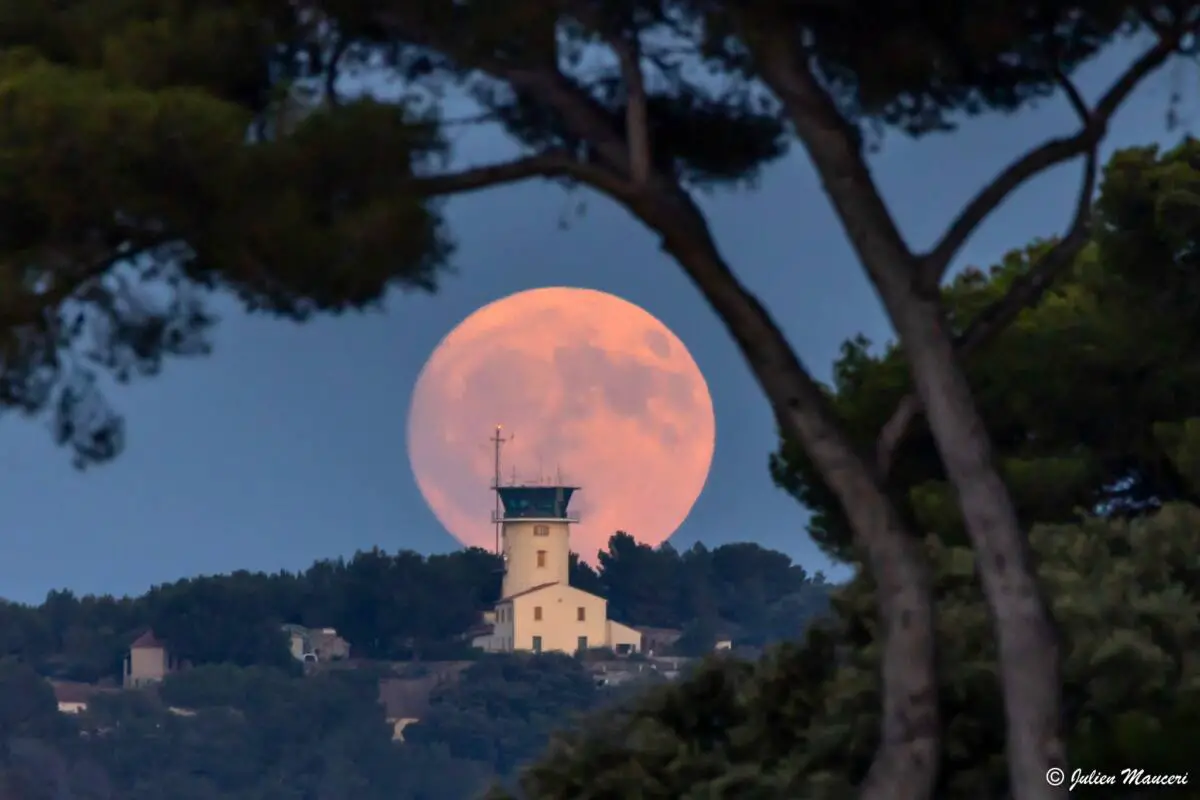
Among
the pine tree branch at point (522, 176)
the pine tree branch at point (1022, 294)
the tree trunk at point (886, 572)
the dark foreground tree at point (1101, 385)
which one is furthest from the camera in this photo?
the dark foreground tree at point (1101, 385)

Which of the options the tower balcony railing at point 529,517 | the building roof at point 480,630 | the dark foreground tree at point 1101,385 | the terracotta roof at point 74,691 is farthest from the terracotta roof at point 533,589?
the dark foreground tree at point 1101,385

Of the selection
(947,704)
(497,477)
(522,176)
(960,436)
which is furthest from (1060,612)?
(497,477)

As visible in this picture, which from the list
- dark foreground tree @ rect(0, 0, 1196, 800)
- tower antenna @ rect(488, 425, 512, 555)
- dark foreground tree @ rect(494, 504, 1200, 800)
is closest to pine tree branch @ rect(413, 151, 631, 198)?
dark foreground tree @ rect(0, 0, 1196, 800)

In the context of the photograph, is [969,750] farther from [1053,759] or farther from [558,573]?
[558,573]

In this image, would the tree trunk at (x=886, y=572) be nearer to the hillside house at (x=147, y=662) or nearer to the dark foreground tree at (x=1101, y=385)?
the dark foreground tree at (x=1101, y=385)

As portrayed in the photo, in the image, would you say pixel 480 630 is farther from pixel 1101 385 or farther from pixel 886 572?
pixel 886 572

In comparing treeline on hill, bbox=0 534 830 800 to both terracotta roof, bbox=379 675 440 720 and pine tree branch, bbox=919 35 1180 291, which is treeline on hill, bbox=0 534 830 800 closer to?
terracotta roof, bbox=379 675 440 720

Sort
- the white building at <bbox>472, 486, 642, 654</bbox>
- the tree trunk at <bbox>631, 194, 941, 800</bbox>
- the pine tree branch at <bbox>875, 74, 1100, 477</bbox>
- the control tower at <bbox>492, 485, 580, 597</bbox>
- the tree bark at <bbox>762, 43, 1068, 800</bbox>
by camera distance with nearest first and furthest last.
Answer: the tree bark at <bbox>762, 43, 1068, 800</bbox>, the tree trunk at <bbox>631, 194, 941, 800</bbox>, the pine tree branch at <bbox>875, 74, 1100, 477</bbox>, the control tower at <bbox>492, 485, 580, 597</bbox>, the white building at <bbox>472, 486, 642, 654</bbox>
